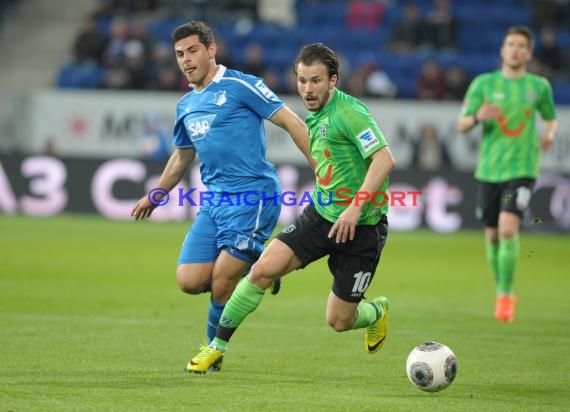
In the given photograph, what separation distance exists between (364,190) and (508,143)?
4615 millimetres

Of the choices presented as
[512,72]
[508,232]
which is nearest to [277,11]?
[512,72]

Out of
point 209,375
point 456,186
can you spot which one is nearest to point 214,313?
point 209,375

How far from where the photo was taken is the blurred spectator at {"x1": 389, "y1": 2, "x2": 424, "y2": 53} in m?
25.2

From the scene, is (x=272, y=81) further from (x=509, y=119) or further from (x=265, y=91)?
(x=265, y=91)

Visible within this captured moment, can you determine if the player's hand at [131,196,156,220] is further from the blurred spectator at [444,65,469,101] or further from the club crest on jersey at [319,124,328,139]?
the blurred spectator at [444,65,469,101]

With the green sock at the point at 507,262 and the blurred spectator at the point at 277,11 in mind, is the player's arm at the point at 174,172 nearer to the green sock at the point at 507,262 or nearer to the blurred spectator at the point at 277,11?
the green sock at the point at 507,262

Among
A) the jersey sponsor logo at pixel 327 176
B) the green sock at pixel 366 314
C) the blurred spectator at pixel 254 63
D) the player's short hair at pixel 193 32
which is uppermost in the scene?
the player's short hair at pixel 193 32

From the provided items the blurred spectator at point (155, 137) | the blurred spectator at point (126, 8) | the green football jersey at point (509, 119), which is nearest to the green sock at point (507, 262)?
the green football jersey at point (509, 119)

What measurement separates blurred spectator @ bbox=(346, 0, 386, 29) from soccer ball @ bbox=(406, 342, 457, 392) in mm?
19699

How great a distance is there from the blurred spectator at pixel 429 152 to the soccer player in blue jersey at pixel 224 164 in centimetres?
1551

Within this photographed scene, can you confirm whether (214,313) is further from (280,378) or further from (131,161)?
(131,161)

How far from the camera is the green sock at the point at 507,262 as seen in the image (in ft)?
37.3

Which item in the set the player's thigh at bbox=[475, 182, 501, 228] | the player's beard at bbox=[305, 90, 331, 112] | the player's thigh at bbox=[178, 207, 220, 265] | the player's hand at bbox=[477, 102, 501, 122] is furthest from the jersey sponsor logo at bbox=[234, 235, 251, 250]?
the player's thigh at bbox=[475, 182, 501, 228]

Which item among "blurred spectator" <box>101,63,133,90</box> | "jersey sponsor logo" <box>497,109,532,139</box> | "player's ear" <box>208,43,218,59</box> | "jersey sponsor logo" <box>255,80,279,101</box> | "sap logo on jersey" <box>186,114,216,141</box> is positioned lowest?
"blurred spectator" <box>101,63,133,90</box>
